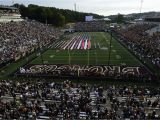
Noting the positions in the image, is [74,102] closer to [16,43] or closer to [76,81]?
[76,81]

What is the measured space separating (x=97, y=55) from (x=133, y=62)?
9.50m

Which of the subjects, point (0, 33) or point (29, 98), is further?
point (0, 33)

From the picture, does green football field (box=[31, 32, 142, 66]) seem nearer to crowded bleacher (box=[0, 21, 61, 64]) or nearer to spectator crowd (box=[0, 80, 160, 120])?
crowded bleacher (box=[0, 21, 61, 64])

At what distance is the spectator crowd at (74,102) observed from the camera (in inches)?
842

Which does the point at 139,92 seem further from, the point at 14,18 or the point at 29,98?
the point at 14,18

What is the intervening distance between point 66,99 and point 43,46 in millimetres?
39522

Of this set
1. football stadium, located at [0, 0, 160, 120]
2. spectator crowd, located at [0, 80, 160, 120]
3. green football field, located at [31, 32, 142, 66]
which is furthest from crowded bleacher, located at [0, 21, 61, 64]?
spectator crowd, located at [0, 80, 160, 120]

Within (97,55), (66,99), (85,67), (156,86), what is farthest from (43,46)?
(66,99)

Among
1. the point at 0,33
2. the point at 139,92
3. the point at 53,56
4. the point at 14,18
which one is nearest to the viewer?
the point at 139,92

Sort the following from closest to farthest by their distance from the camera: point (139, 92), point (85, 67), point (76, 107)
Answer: point (76, 107) < point (139, 92) < point (85, 67)

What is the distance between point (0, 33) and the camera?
58.2m

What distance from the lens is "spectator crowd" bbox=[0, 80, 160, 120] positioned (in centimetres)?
2139

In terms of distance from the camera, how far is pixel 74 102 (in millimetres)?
23266

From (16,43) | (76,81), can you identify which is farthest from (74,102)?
(16,43)
